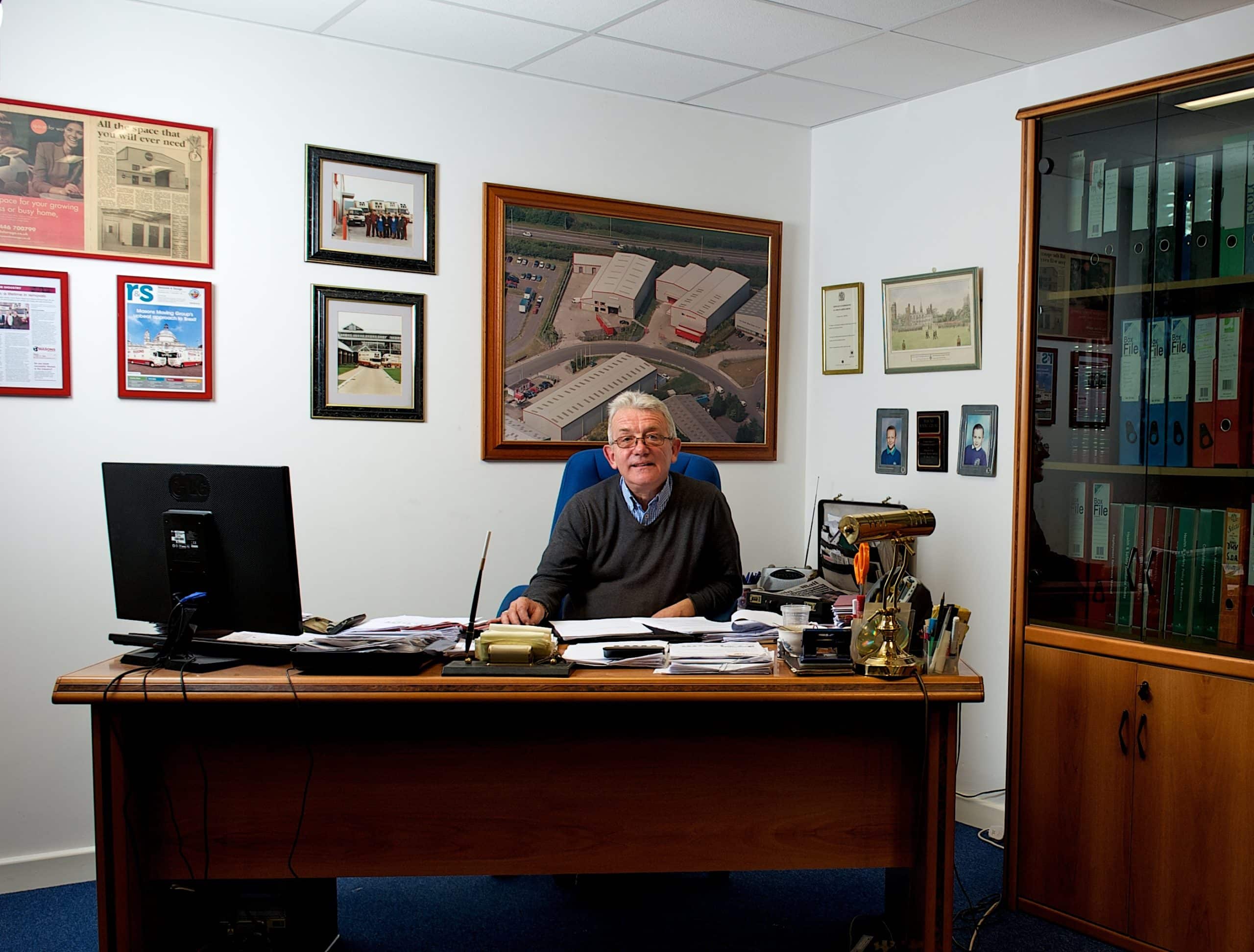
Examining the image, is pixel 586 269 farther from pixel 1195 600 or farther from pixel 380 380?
pixel 1195 600

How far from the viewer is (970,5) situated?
9.53 ft

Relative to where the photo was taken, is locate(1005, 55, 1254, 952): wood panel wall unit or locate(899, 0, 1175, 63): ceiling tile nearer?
locate(1005, 55, 1254, 952): wood panel wall unit

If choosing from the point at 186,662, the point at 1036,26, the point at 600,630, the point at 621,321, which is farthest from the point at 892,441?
the point at 186,662

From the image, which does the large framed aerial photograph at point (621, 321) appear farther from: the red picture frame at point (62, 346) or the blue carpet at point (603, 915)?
the blue carpet at point (603, 915)

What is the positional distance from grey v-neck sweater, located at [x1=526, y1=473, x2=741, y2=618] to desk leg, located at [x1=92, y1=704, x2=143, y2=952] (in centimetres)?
123

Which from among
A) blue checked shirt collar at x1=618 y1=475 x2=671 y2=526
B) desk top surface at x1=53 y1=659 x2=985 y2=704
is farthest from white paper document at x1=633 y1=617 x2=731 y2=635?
blue checked shirt collar at x1=618 y1=475 x2=671 y2=526

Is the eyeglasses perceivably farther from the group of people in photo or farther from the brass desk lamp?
the group of people in photo

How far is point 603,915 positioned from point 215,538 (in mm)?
1444

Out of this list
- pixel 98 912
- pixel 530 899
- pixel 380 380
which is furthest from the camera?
pixel 380 380

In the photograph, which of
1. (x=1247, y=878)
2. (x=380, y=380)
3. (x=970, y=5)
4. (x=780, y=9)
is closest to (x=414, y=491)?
(x=380, y=380)

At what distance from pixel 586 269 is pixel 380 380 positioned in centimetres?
86

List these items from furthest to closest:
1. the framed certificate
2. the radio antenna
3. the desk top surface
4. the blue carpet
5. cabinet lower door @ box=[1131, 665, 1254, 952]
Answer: the radio antenna < the framed certificate < the blue carpet < cabinet lower door @ box=[1131, 665, 1254, 952] < the desk top surface

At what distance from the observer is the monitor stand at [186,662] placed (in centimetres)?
207

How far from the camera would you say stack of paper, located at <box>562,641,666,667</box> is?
2.09 metres
